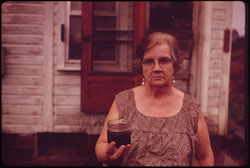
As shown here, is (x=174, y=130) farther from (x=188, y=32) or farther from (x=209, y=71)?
(x=188, y=32)

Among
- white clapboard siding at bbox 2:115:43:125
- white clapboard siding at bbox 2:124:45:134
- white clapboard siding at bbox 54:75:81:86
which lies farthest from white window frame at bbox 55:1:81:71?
white clapboard siding at bbox 2:124:45:134

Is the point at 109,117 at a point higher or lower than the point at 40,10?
lower

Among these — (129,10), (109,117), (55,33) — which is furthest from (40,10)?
(109,117)

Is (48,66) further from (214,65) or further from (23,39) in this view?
(214,65)

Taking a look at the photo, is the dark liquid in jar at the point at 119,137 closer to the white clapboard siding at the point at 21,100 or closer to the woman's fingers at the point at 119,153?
the woman's fingers at the point at 119,153

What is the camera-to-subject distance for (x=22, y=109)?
3.56 metres

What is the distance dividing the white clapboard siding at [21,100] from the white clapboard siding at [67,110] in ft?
0.91

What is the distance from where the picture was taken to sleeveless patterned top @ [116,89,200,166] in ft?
4.50

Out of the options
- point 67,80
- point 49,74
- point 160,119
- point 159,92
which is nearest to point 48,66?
point 49,74

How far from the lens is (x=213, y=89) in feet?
11.9

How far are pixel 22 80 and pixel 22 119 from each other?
2.05ft

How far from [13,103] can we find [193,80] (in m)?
2.99

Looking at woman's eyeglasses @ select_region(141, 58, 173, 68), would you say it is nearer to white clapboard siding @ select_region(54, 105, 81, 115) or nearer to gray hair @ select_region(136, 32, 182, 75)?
gray hair @ select_region(136, 32, 182, 75)

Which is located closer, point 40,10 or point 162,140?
point 162,140
